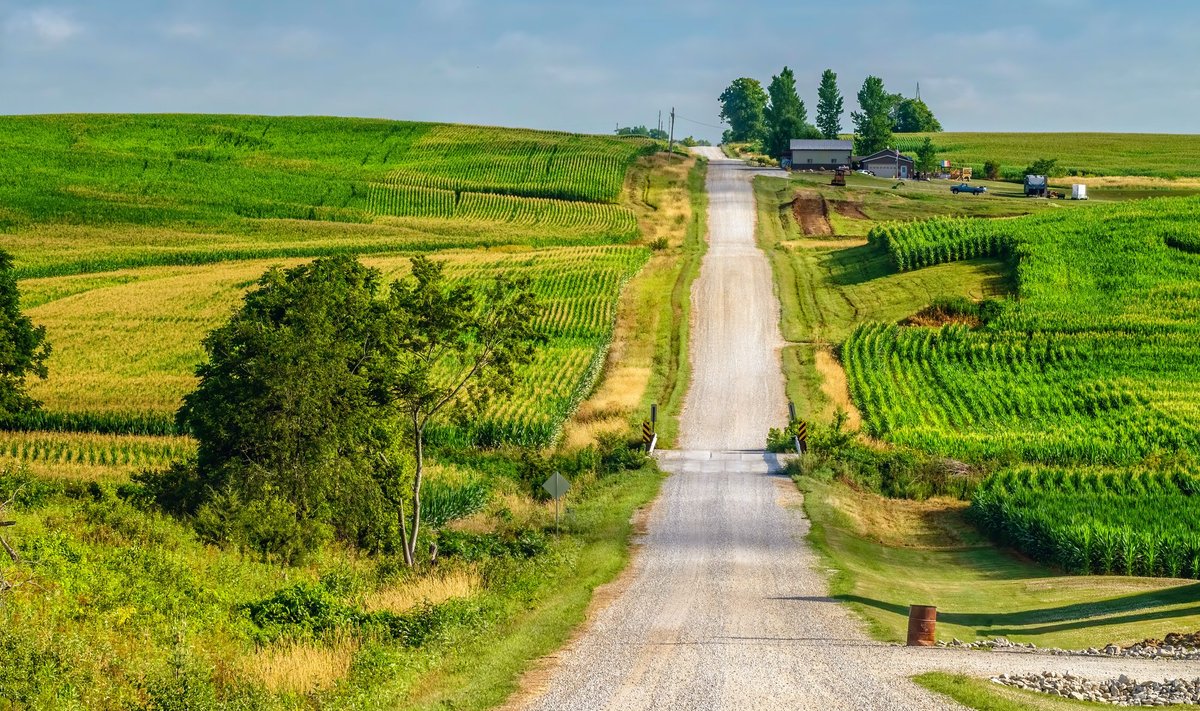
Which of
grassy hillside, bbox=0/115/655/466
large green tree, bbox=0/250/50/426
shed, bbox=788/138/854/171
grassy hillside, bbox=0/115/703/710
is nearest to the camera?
grassy hillside, bbox=0/115/703/710

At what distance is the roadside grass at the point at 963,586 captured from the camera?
2619 centimetres

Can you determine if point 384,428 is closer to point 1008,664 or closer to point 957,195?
point 1008,664

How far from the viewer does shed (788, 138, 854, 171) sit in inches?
5605

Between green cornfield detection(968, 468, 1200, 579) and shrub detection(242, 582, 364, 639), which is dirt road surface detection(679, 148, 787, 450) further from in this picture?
shrub detection(242, 582, 364, 639)

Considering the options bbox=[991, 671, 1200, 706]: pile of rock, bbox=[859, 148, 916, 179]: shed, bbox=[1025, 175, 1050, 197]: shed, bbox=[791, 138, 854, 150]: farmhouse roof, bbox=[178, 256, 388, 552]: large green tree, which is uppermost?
bbox=[791, 138, 854, 150]: farmhouse roof

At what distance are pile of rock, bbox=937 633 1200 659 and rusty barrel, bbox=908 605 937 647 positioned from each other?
1.18 feet

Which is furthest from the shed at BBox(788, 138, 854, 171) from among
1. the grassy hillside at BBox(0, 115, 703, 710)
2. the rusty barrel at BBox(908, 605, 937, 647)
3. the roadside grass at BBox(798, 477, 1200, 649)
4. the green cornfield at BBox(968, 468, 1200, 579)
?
the rusty barrel at BBox(908, 605, 937, 647)

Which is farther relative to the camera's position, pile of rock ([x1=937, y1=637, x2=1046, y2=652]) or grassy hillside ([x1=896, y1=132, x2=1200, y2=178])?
grassy hillside ([x1=896, y1=132, x2=1200, y2=178])

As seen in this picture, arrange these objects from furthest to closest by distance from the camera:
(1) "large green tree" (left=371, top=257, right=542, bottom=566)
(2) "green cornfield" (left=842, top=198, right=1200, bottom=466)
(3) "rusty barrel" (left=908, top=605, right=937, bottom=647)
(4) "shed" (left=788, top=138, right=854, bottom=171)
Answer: (4) "shed" (left=788, top=138, right=854, bottom=171) → (2) "green cornfield" (left=842, top=198, right=1200, bottom=466) → (1) "large green tree" (left=371, top=257, right=542, bottom=566) → (3) "rusty barrel" (left=908, top=605, right=937, bottom=647)

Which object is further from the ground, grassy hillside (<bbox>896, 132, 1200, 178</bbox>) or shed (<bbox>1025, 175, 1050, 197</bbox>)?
grassy hillside (<bbox>896, 132, 1200, 178</bbox>)

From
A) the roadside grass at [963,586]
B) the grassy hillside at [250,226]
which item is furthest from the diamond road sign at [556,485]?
the grassy hillside at [250,226]

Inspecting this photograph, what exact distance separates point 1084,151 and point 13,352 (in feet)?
477

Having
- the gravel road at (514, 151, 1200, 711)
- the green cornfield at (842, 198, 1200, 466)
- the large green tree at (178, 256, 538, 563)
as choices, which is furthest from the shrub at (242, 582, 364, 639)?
the green cornfield at (842, 198, 1200, 466)

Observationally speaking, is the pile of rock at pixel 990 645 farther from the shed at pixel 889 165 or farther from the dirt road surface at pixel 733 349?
the shed at pixel 889 165
